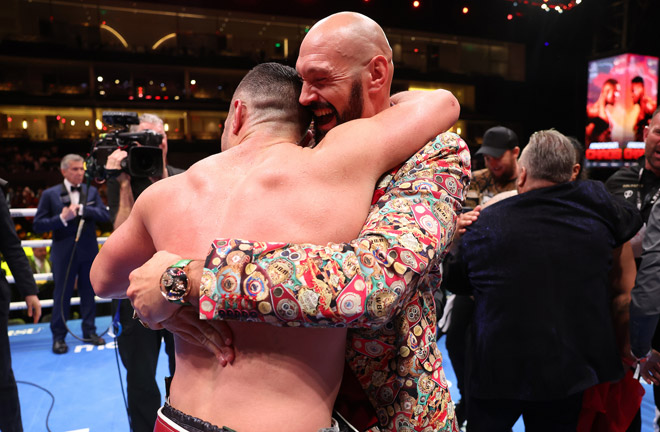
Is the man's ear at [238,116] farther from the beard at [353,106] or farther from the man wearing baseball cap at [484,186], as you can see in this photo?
the man wearing baseball cap at [484,186]

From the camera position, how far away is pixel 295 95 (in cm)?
110

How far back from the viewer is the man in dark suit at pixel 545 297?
1688 mm

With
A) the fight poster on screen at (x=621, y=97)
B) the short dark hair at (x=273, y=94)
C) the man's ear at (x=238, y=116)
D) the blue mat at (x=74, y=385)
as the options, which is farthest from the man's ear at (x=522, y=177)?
the fight poster on screen at (x=621, y=97)

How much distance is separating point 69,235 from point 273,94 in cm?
388

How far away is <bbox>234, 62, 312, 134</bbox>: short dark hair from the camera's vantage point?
3.49ft

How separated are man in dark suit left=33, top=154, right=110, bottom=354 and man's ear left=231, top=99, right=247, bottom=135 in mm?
3494

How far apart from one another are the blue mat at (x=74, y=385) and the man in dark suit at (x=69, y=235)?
19cm

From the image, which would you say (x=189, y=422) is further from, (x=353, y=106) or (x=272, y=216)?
(x=353, y=106)

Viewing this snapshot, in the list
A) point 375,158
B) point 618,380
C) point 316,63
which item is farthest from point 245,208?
point 618,380

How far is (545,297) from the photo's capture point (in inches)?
66.7

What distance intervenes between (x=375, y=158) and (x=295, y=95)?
278 millimetres

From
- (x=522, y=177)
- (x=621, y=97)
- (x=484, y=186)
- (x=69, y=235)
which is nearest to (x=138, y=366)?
(x=522, y=177)

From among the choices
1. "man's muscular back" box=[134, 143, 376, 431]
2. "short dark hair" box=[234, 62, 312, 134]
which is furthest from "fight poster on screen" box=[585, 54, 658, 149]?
"man's muscular back" box=[134, 143, 376, 431]

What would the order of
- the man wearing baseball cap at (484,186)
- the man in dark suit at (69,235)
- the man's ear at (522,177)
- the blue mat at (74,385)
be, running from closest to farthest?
the man's ear at (522,177) → the man wearing baseball cap at (484,186) → the blue mat at (74,385) → the man in dark suit at (69,235)
